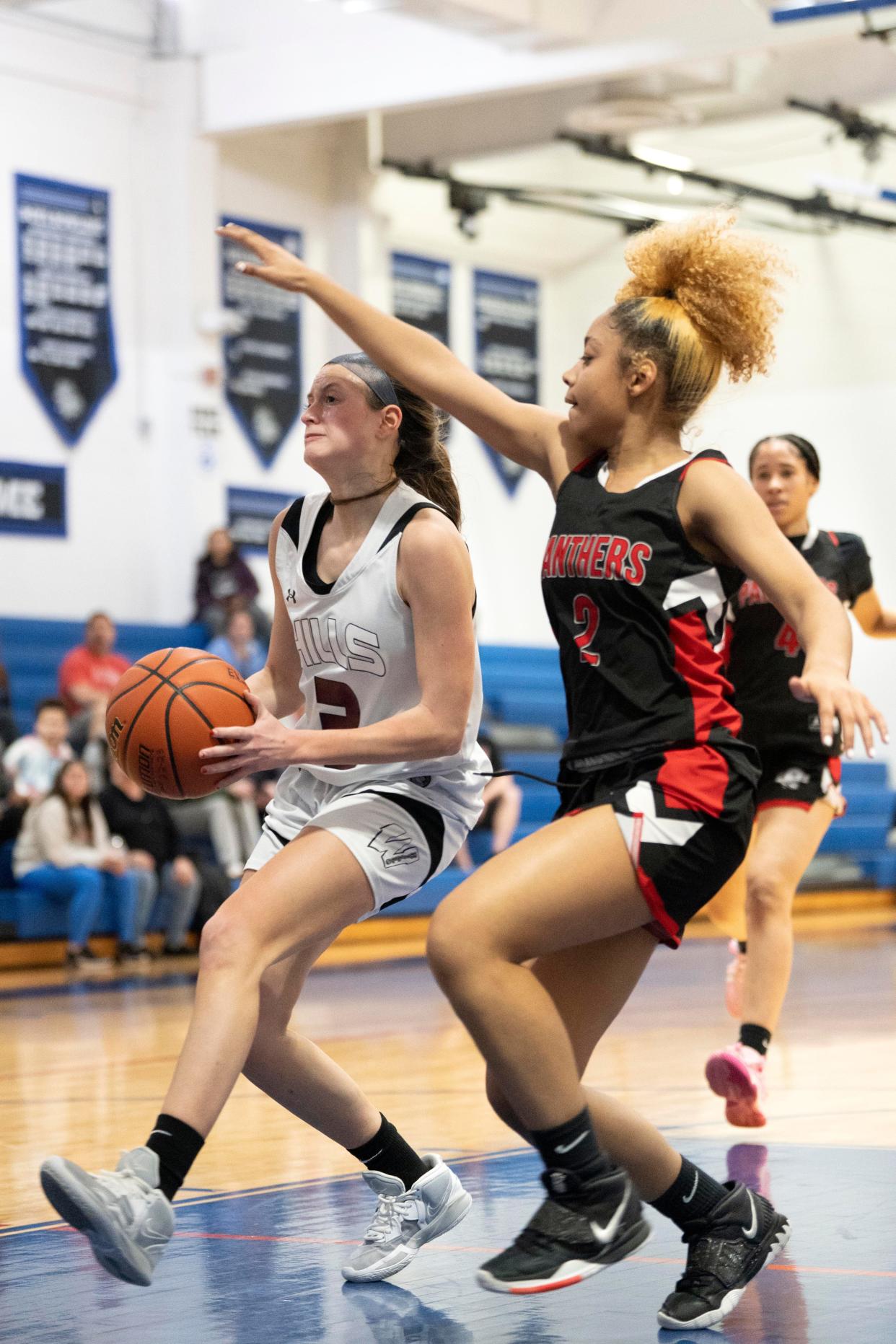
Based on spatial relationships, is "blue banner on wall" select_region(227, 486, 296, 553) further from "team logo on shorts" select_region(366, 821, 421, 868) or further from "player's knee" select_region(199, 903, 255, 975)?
"player's knee" select_region(199, 903, 255, 975)

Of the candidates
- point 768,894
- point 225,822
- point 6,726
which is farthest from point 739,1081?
point 6,726

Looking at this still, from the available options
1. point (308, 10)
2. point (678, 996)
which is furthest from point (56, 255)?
point (678, 996)

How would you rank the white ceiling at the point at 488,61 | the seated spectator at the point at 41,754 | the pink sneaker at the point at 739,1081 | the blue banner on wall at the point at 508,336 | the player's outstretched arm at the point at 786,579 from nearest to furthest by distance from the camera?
the player's outstretched arm at the point at 786,579, the pink sneaker at the point at 739,1081, the seated spectator at the point at 41,754, the white ceiling at the point at 488,61, the blue banner on wall at the point at 508,336

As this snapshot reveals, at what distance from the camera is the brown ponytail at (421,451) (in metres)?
3.59

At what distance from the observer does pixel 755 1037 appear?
478cm

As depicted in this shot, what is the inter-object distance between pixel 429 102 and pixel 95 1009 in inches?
322

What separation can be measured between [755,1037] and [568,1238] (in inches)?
85.1

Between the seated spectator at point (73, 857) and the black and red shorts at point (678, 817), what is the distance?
758 cm

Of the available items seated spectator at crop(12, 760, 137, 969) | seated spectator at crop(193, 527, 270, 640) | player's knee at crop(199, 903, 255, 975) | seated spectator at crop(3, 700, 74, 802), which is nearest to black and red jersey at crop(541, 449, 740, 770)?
player's knee at crop(199, 903, 255, 975)

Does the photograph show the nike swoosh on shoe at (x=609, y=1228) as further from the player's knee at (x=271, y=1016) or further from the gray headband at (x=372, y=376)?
the gray headband at (x=372, y=376)

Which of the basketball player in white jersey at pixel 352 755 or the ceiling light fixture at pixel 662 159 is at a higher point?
the ceiling light fixture at pixel 662 159

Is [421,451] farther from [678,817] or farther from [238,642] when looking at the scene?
[238,642]

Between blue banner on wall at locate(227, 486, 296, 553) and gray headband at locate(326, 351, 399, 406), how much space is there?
11.8m

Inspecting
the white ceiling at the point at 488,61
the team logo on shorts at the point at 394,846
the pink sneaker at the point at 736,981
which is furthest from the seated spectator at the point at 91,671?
the team logo on shorts at the point at 394,846
